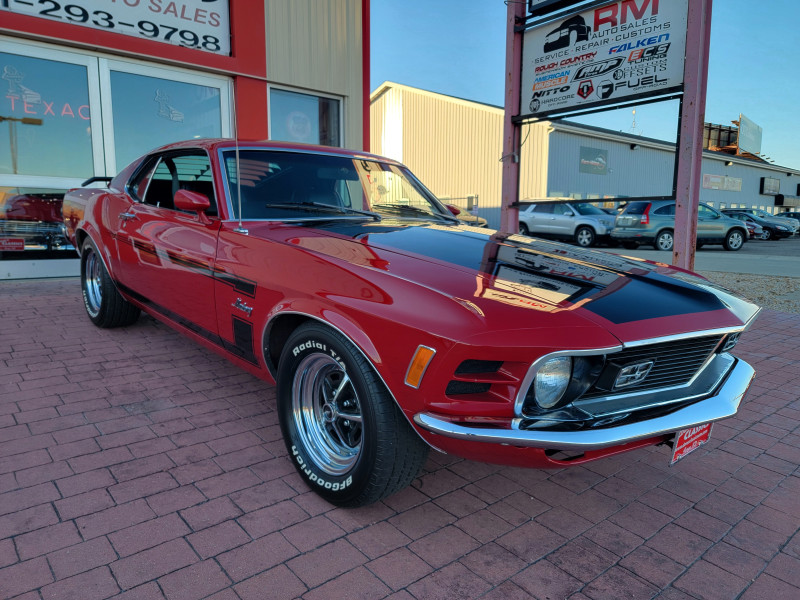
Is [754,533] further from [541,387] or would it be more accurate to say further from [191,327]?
[191,327]

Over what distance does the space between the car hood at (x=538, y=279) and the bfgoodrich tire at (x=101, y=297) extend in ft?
8.27

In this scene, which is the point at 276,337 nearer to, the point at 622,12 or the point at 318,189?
the point at 318,189

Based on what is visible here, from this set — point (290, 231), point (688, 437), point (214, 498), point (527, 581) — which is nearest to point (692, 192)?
point (688, 437)

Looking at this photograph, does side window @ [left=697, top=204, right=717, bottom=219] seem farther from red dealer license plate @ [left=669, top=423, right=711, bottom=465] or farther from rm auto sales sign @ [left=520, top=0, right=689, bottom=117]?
red dealer license plate @ [left=669, top=423, right=711, bottom=465]

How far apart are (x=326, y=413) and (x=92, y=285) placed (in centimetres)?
356

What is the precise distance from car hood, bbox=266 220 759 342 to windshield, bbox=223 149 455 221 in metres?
0.26

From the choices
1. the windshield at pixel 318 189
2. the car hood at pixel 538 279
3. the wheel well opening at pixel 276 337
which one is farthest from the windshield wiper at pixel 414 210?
the wheel well opening at pixel 276 337

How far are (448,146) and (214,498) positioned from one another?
24574mm

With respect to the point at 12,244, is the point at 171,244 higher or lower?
higher

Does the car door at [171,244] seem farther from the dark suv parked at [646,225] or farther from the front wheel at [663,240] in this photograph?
the front wheel at [663,240]

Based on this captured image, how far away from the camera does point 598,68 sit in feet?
16.6

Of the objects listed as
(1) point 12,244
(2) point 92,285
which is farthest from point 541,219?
(2) point 92,285

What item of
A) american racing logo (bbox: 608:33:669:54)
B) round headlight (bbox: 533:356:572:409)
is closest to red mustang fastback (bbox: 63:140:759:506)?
round headlight (bbox: 533:356:572:409)

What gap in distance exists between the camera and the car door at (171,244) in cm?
299
